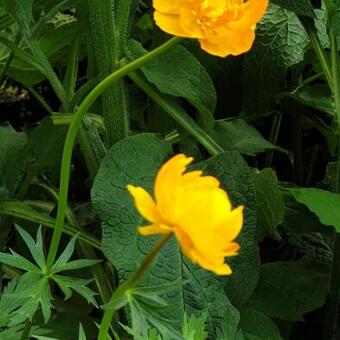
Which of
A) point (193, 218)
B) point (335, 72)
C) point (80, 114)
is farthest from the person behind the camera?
point (335, 72)

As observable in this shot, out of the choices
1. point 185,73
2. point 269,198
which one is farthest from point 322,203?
point 185,73

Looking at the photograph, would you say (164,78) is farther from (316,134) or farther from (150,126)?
(316,134)

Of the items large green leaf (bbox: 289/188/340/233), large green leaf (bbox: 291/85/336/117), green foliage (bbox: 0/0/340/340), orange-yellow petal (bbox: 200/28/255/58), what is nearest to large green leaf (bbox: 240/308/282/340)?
green foliage (bbox: 0/0/340/340)

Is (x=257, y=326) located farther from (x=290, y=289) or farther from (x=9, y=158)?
(x=9, y=158)

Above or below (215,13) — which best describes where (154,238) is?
below

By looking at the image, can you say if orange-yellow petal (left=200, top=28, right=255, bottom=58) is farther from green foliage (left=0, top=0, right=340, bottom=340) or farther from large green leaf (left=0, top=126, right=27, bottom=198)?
large green leaf (left=0, top=126, right=27, bottom=198)

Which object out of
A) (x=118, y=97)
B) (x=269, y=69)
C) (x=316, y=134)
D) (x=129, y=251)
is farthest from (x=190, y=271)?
(x=316, y=134)
